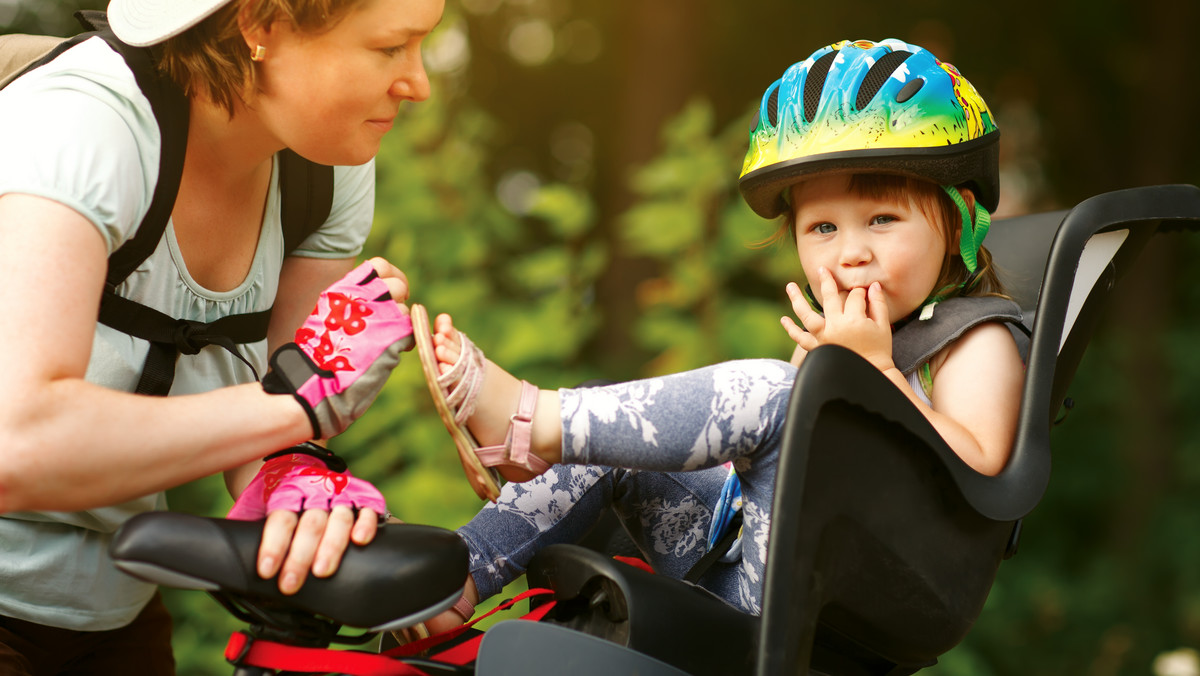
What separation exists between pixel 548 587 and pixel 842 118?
0.84 metres

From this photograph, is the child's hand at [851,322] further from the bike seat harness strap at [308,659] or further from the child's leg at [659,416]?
the bike seat harness strap at [308,659]

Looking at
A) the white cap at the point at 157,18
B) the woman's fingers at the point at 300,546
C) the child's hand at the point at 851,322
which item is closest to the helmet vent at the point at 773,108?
the child's hand at the point at 851,322

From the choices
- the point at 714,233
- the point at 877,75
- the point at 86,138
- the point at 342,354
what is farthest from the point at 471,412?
the point at 714,233

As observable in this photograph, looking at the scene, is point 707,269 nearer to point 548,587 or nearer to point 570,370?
point 570,370

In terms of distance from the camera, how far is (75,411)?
0.98 metres

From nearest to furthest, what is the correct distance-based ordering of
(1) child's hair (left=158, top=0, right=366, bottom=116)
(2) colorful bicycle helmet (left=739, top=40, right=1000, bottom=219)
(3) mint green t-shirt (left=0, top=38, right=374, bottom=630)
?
(3) mint green t-shirt (left=0, top=38, right=374, bottom=630)
(1) child's hair (left=158, top=0, right=366, bottom=116)
(2) colorful bicycle helmet (left=739, top=40, right=1000, bottom=219)

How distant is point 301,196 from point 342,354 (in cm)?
53

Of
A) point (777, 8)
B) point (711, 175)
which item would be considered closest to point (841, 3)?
point (777, 8)

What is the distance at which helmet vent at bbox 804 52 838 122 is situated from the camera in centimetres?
154

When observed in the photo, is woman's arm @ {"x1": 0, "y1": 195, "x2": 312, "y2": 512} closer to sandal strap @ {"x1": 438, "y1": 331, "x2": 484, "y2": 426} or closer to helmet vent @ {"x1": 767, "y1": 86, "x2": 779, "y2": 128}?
sandal strap @ {"x1": 438, "y1": 331, "x2": 484, "y2": 426}

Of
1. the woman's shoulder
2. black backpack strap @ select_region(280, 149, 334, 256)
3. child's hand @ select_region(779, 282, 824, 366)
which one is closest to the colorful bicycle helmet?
child's hand @ select_region(779, 282, 824, 366)

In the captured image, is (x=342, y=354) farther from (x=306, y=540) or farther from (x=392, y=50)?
(x=392, y=50)

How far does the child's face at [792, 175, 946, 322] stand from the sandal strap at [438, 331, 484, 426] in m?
0.65

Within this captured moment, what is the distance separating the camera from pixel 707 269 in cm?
262
